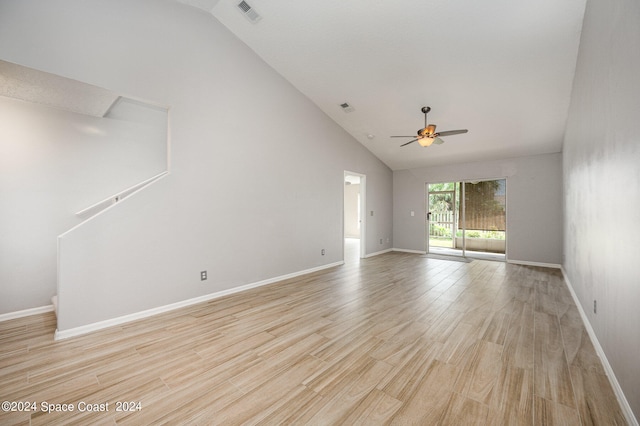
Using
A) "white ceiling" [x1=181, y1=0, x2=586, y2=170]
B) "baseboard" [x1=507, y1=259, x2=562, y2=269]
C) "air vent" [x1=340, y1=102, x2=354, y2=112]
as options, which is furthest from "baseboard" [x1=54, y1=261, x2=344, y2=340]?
"baseboard" [x1=507, y1=259, x2=562, y2=269]

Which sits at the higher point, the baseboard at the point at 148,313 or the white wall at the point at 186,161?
the white wall at the point at 186,161

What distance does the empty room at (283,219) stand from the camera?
167cm

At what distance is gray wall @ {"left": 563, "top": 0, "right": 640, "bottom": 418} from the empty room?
0.03 m

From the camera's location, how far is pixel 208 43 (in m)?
3.58

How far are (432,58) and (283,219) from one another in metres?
3.48

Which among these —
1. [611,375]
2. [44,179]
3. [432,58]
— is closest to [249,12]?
[432,58]

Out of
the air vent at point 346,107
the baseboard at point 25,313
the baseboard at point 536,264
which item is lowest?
the baseboard at point 25,313

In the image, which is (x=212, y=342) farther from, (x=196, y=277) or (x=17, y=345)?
(x=17, y=345)

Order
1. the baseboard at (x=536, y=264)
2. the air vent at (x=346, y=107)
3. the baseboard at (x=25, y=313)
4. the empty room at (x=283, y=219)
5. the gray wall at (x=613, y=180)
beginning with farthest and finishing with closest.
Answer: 1. the baseboard at (x=536, y=264)
2. the air vent at (x=346, y=107)
3. the baseboard at (x=25, y=313)
4. the empty room at (x=283, y=219)
5. the gray wall at (x=613, y=180)

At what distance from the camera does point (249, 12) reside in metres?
3.42

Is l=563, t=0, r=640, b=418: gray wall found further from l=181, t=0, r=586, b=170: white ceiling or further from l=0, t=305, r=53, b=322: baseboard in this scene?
l=0, t=305, r=53, b=322: baseboard

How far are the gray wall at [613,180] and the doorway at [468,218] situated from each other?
4.12 m

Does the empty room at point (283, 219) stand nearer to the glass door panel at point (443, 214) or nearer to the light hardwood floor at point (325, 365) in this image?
the light hardwood floor at point (325, 365)

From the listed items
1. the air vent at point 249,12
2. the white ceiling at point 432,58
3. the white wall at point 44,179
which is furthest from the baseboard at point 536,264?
the white wall at point 44,179
